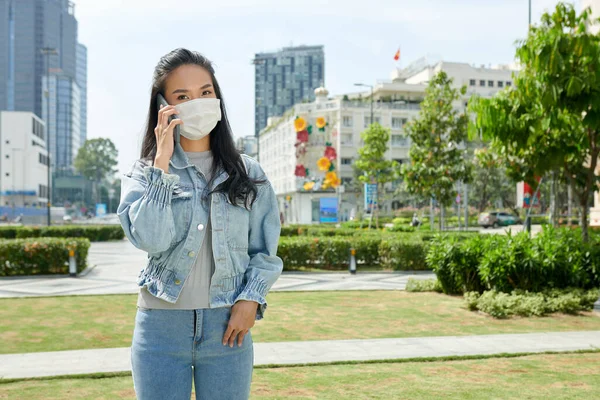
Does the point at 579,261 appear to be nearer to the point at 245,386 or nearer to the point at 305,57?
the point at 245,386

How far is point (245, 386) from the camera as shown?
256cm

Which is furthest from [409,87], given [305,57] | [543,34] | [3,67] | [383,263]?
[3,67]

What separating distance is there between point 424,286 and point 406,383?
7.36 m

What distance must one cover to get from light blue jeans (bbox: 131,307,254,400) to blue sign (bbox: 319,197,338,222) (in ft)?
188

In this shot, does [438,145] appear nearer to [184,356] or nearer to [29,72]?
[184,356]

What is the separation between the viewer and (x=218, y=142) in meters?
2.77

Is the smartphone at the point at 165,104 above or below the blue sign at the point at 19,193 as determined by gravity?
below

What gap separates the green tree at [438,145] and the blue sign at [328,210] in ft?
110

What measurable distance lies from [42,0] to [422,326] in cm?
20004

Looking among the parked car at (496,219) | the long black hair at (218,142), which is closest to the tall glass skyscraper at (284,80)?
the parked car at (496,219)

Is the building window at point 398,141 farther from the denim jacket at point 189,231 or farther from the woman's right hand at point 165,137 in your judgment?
the woman's right hand at point 165,137

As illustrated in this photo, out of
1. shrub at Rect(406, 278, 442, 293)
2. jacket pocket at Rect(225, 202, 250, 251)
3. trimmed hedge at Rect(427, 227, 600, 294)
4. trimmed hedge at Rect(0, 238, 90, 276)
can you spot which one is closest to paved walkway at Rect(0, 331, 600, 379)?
trimmed hedge at Rect(427, 227, 600, 294)

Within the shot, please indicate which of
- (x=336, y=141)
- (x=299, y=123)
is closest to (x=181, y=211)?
(x=299, y=123)

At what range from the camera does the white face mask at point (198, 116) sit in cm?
260
